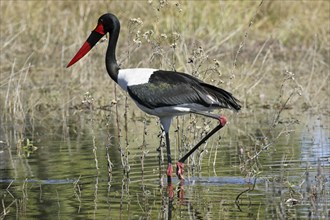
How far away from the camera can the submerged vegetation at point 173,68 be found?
349 inches

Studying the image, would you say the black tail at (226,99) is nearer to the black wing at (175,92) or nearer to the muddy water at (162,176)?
the black wing at (175,92)

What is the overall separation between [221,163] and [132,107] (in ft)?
13.0

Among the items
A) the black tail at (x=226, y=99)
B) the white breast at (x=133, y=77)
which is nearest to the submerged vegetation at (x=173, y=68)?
the white breast at (x=133, y=77)

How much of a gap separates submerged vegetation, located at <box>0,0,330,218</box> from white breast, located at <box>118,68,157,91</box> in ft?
0.61

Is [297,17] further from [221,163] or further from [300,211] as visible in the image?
[300,211]

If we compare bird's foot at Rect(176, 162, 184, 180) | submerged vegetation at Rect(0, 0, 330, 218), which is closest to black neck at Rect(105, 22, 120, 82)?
submerged vegetation at Rect(0, 0, 330, 218)

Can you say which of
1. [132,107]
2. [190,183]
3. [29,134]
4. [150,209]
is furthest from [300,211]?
[132,107]

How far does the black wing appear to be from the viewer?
26.8 ft

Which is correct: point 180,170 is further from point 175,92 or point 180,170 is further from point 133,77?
point 133,77

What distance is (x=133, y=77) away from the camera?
8461 millimetres

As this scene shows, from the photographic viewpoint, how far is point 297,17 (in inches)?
677

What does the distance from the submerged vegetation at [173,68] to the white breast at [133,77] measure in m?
0.18

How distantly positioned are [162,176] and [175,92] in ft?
2.27

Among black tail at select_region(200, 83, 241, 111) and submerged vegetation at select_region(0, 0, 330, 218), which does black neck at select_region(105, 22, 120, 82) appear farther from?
black tail at select_region(200, 83, 241, 111)
